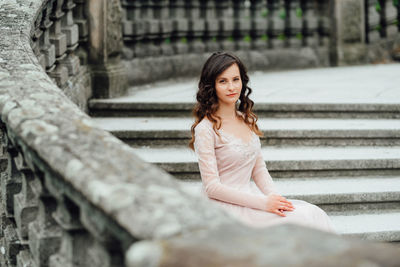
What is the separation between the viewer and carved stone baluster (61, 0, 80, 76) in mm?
4875

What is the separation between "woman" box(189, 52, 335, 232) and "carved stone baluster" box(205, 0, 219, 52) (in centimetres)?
467

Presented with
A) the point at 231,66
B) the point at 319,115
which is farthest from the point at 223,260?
the point at 319,115

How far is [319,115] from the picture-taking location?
5020mm

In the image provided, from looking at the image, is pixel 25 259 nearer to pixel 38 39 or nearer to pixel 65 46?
pixel 38 39

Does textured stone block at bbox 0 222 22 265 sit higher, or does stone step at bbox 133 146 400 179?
textured stone block at bbox 0 222 22 265

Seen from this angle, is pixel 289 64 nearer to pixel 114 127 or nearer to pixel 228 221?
pixel 114 127

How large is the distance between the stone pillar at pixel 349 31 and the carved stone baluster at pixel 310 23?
1.00 ft

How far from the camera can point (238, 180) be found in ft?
10.3

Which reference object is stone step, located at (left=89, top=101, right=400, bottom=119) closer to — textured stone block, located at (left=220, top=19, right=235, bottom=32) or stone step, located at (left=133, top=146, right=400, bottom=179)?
stone step, located at (left=133, top=146, right=400, bottom=179)

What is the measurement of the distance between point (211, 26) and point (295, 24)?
154 centimetres

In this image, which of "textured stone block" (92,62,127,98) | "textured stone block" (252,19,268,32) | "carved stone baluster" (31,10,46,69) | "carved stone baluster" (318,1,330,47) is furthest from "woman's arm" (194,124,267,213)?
"carved stone baluster" (318,1,330,47)

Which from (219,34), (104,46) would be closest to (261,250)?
(104,46)

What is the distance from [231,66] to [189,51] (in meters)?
4.63

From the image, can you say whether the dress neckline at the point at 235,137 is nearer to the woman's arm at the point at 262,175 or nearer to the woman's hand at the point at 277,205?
the woman's arm at the point at 262,175
